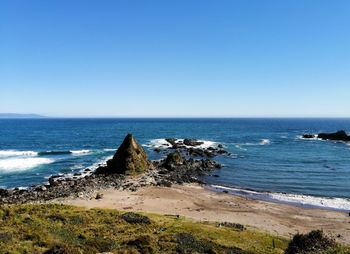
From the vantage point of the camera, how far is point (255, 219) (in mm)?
41000

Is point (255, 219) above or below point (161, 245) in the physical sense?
below

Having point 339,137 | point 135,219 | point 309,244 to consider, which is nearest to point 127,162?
point 135,219

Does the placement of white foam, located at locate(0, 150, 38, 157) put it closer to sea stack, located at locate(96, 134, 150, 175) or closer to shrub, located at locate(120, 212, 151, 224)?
sea stack, located at locate(96, 134, 150, 175)

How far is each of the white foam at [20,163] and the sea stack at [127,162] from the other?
1948 centimetres

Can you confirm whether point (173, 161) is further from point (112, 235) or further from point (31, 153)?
point (112, 235)

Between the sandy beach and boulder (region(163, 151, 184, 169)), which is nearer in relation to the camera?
the sandy beach

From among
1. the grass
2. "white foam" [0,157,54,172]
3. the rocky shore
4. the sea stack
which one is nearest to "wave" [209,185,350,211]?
the rocky shore

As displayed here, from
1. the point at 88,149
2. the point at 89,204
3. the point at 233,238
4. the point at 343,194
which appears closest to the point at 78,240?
the point at 233,238

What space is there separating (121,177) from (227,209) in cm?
2474

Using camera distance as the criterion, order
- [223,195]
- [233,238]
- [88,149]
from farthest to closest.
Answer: [88,149], [223,195], [233,238]

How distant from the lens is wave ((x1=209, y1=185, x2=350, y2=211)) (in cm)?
4825

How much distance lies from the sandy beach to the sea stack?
11.5m

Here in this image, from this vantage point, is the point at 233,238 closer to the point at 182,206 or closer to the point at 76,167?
the point at 182,206

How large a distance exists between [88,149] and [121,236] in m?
82.1
